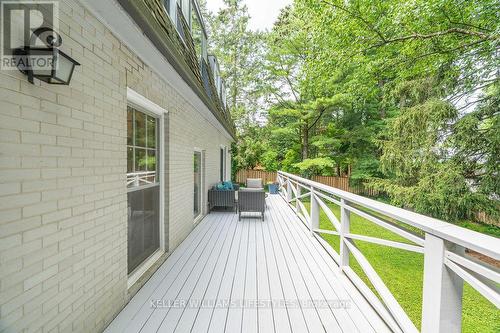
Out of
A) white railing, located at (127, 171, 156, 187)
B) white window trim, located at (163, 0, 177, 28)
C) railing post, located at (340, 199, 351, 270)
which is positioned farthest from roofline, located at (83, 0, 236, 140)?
railing post, located at (340, 199, 351, 270)

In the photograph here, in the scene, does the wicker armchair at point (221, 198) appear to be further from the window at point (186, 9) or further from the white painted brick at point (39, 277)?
the white painted brick at point (39, 277)

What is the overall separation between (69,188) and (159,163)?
1832mm

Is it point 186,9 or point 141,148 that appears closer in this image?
point 141,148

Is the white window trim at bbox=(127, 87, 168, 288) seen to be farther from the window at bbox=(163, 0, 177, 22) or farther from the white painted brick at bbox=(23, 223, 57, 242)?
the window at bbox=(163, 0, 177, 22)

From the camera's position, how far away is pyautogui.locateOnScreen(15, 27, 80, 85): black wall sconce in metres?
1.28

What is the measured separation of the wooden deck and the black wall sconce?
202cm

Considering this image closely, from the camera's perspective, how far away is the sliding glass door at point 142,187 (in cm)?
264

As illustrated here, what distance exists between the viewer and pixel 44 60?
4.32 ft

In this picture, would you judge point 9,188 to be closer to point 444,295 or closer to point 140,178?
point 140,178

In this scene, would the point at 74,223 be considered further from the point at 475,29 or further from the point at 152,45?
the point at 475,29

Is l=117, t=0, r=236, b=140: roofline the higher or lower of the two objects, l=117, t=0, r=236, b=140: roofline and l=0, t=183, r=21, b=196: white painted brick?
the higher

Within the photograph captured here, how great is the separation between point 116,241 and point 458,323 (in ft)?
8.91

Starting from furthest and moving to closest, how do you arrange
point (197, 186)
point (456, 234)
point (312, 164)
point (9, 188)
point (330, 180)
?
1. point (330, 180)
2. point (312, 164)
3. point (197, 186)
4. point (456, 234)
5. point (9, 188)

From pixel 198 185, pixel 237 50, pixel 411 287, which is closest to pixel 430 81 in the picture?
pixel 411 287
